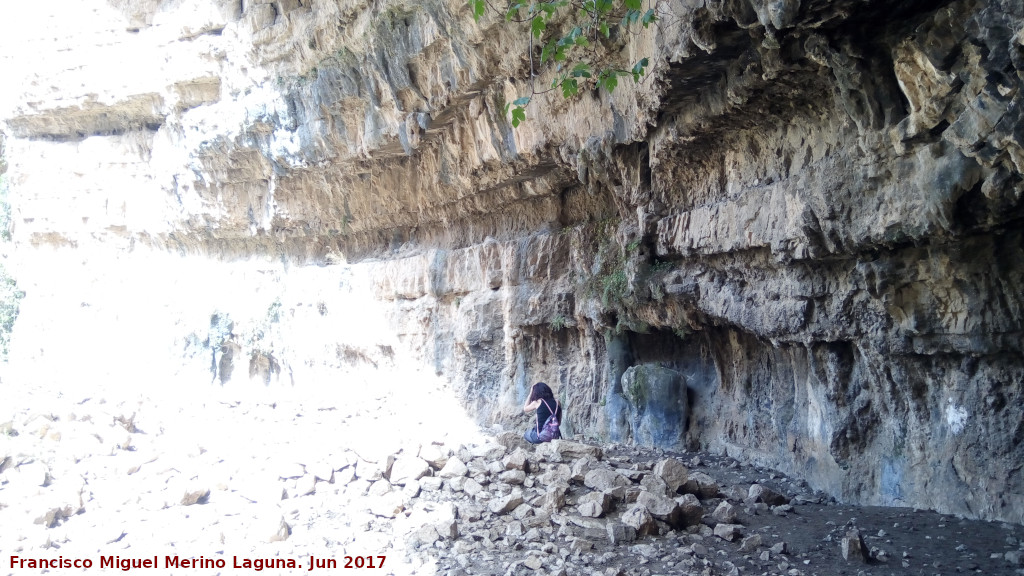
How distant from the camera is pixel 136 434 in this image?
10359mm

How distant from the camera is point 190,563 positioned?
5.69 m

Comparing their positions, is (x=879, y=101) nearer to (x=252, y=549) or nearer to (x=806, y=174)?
(x=806, y=174)


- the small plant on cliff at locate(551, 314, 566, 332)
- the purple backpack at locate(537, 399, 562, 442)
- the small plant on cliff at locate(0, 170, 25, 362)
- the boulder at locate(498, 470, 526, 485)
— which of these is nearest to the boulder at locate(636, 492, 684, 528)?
the boulder at locate(498, 470, 526, 485)

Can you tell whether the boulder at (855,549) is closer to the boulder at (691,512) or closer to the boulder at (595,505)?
the boulder at (691,512)

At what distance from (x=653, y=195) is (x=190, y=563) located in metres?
6.03

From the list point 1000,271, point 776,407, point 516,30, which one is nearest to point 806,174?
point 1000,271

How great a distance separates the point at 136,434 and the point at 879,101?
35.0ft

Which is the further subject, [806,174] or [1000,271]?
[806,174]

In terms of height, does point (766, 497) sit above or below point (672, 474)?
below

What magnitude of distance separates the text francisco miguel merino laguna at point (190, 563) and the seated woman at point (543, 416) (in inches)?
131

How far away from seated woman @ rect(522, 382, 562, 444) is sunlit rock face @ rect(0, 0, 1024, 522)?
1.02 meters

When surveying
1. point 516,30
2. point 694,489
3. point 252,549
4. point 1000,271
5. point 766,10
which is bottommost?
point 252,549

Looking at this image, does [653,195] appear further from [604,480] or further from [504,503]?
[504,503]

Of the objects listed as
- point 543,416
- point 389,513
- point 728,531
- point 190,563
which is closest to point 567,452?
point 543,416
